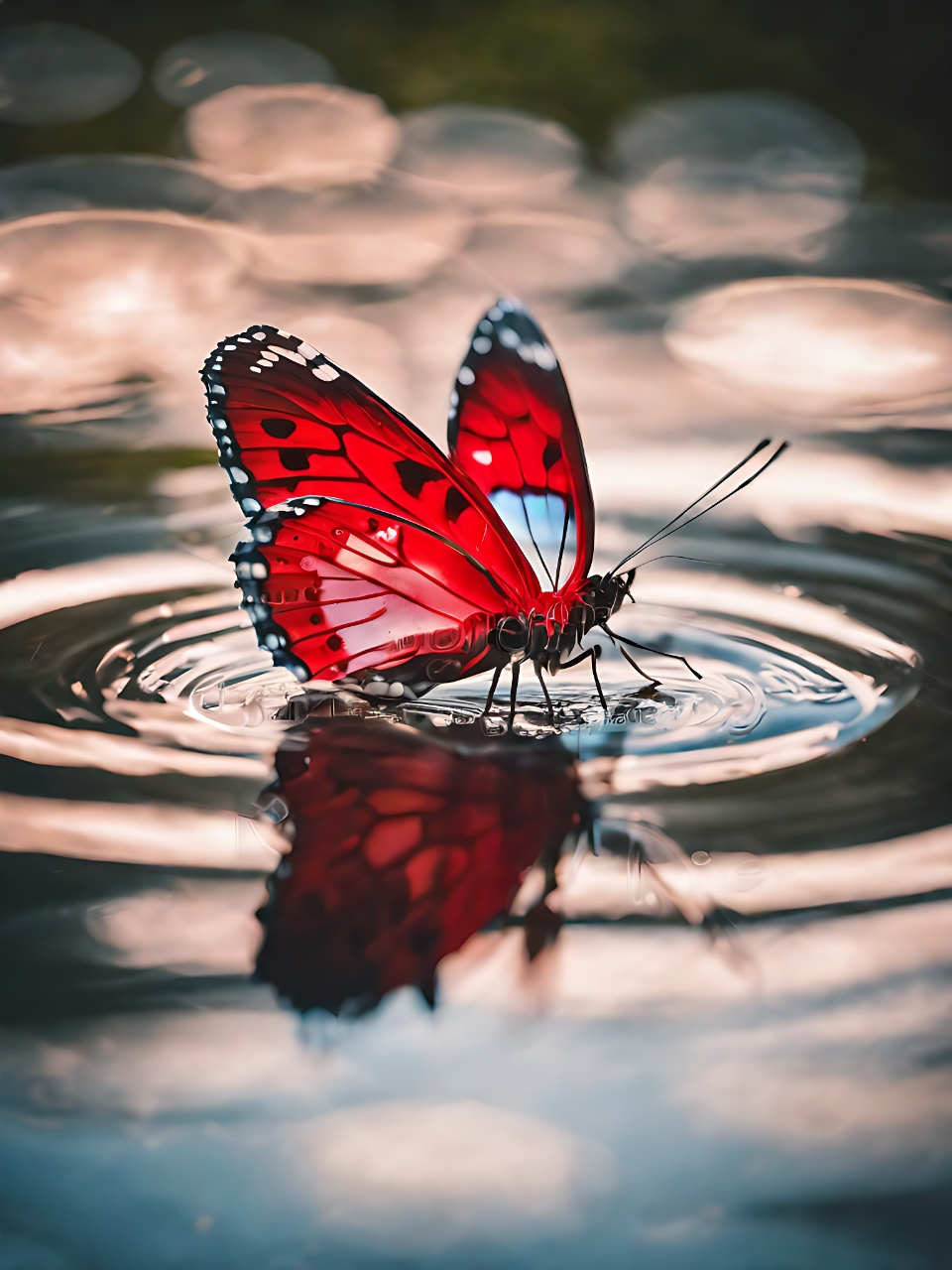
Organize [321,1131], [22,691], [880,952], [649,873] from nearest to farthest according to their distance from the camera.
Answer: [321,1131] → [880,952] → [649,873] → [22,691]

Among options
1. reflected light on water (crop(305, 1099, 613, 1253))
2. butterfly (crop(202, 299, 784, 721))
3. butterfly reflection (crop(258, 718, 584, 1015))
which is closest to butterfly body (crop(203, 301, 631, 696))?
butterfly (crop(202, 299, 784, 721))

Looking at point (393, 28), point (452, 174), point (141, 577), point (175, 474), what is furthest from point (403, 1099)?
point (393, 28)

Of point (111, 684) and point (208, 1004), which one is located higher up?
point (111, 684)

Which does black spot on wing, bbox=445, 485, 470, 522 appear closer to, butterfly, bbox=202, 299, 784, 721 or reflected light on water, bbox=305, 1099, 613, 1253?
butterfly, bbox=202, 299, 784, 721

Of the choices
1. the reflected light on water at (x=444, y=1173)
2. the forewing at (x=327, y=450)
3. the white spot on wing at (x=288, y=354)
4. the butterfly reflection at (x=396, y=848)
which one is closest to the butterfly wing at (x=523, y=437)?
the forewing at (x=327, y=450)

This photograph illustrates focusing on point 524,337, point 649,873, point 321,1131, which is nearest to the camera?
point 321,1131

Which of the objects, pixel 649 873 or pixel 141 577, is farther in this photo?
pixel 141 577

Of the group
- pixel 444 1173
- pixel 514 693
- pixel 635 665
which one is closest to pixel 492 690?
pixel 514 693

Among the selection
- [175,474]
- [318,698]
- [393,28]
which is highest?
[393,28]

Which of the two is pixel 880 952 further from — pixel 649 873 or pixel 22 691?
pixel 22 691
